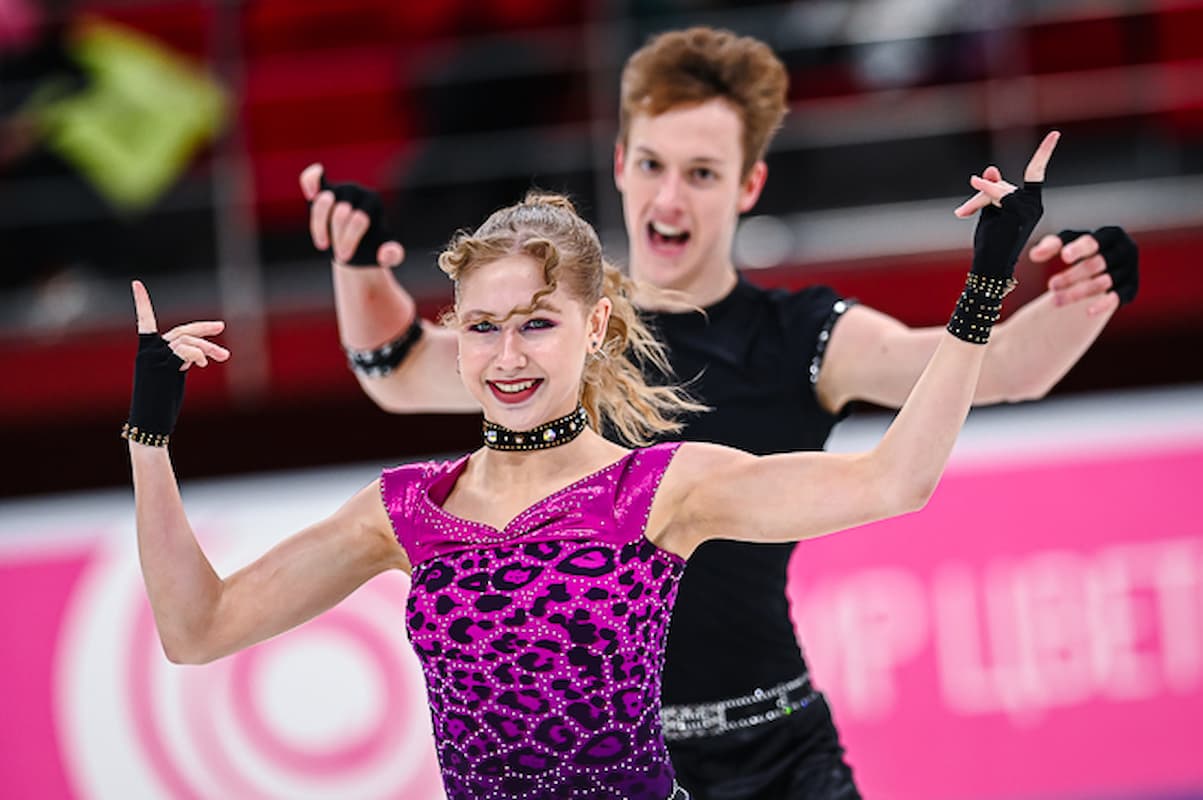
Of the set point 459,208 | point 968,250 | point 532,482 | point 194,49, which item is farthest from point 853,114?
point 532,482

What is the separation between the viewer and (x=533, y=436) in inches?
98.1

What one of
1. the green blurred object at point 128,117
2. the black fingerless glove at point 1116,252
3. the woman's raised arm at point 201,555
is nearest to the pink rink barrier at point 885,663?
the green blurred object at point 128,117

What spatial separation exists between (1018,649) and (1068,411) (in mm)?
691

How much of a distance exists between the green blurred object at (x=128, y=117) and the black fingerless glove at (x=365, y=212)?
112 inches

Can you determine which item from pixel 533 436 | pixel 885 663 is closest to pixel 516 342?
pixel 533 436

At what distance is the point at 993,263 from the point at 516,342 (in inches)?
25.5

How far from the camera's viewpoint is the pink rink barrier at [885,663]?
16.3ft

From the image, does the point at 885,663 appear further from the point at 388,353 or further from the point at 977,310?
the point at 977,310

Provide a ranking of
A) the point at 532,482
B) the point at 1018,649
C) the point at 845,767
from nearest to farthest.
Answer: the point at 532,482 < the point at 845,767 < the point at 1018,649

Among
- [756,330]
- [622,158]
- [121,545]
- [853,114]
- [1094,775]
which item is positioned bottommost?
[1094,775]

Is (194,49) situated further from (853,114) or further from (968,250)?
(968,250)

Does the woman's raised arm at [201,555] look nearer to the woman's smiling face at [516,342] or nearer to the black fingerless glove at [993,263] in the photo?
the woman's smiling face at [516,342]

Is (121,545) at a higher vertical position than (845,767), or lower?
higher

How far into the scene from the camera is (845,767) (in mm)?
3131
